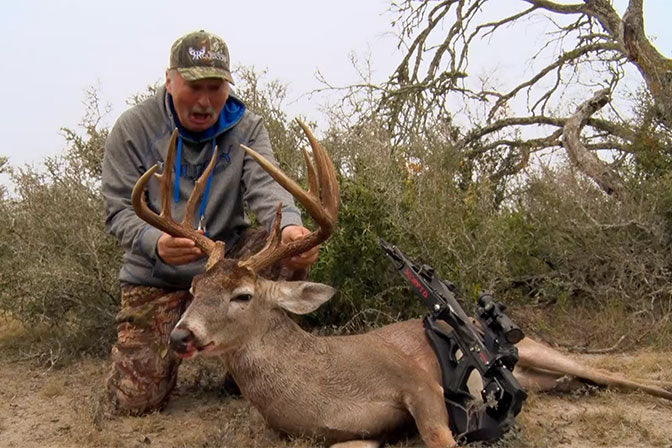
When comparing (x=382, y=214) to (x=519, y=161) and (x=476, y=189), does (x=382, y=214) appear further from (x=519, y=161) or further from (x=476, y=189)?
(x=519, y=161)

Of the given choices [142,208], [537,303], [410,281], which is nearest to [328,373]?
[410,281]

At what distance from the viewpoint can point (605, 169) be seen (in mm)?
7730

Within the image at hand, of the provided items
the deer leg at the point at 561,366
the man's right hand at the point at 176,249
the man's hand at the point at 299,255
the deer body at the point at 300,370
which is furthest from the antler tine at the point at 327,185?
the deer leg at the point at 561,366

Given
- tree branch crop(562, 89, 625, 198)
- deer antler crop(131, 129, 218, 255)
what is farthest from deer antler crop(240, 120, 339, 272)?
tree branch crop(562, 89, 625, 198)

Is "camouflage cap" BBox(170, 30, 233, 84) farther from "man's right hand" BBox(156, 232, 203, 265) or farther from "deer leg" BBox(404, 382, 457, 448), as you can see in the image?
"deer leg" BBox(404, 382, 457, 448)

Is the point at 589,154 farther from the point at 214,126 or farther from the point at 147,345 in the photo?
the point at 147,345

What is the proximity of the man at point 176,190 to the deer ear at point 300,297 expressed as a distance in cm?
45

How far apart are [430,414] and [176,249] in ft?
4.92

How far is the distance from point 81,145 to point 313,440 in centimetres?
391

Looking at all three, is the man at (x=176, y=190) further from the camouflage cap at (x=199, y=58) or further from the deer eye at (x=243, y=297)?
the deer eye at (x=243, y=297)

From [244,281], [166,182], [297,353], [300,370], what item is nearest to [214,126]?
[166,182]

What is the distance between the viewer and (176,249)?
3820mm

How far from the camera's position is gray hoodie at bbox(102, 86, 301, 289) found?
4.49 meters

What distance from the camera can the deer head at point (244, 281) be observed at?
344cm
